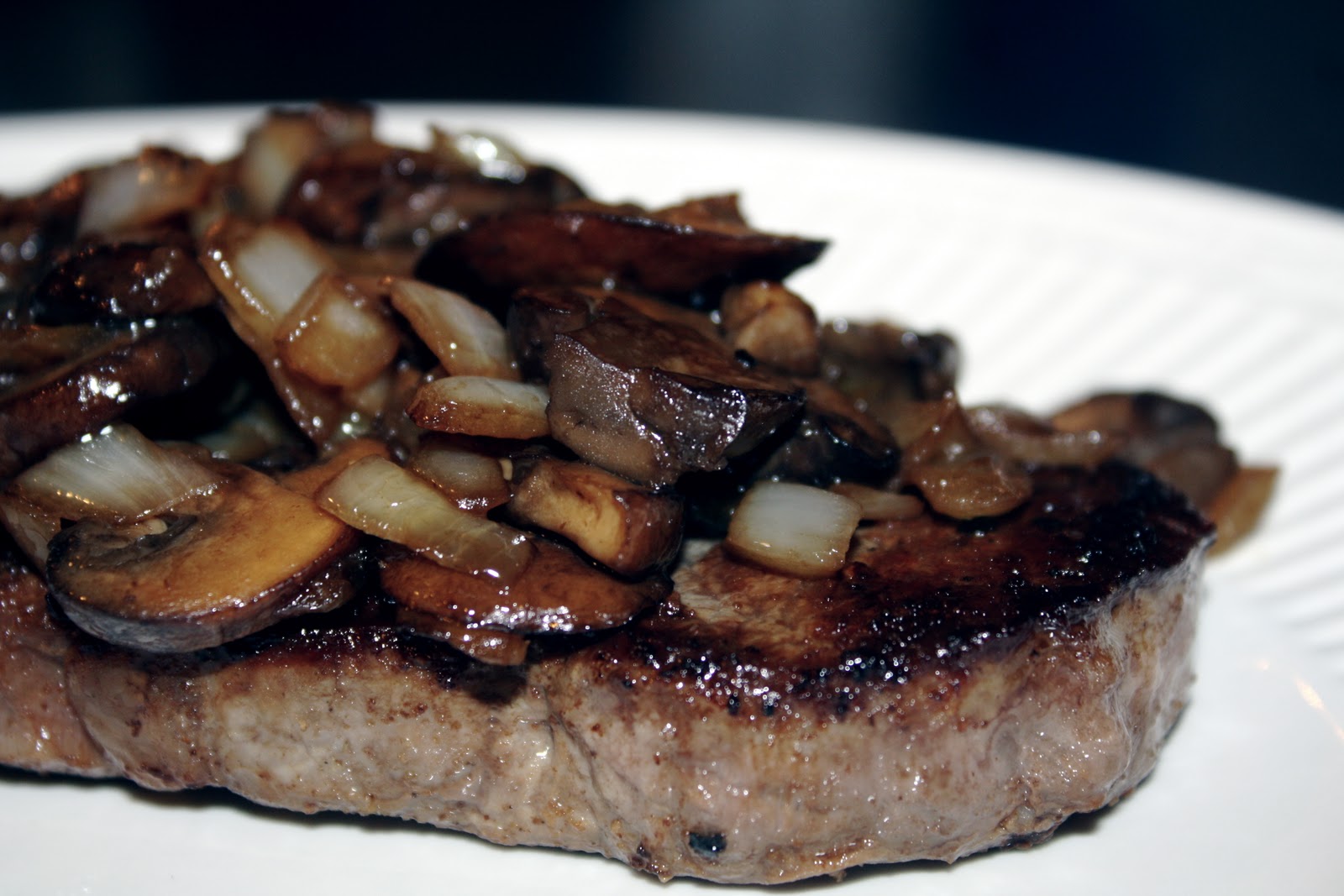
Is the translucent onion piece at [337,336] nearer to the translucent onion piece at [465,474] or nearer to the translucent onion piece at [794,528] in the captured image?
the translucent onion piece at [465,474]

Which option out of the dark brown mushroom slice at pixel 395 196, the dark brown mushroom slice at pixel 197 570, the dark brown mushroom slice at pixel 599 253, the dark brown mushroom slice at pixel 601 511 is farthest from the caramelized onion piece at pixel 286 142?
the dark brown mushroom slice at pixel 601 511

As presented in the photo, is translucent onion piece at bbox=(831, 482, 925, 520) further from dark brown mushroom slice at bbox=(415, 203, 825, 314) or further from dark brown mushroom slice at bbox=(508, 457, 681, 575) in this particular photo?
dark brown mushroom slice at bbox=(415, 203, 825, 314)

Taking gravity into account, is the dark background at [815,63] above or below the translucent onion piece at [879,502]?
below

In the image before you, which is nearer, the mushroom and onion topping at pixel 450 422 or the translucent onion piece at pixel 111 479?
the mushroom and onion topping at pixel 450 422

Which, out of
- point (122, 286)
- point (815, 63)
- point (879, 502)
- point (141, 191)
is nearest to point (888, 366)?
point (879, 502)

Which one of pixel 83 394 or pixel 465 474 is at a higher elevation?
pixel 465 474

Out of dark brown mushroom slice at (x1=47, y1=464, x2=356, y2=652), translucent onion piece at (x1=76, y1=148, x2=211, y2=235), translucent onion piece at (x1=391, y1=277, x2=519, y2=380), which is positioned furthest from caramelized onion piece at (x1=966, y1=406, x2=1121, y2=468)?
translucent onion piece at (x1=76, y1=148, x2=211, y2=235)

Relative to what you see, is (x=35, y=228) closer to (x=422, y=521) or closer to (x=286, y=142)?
(x=286, y=142)
